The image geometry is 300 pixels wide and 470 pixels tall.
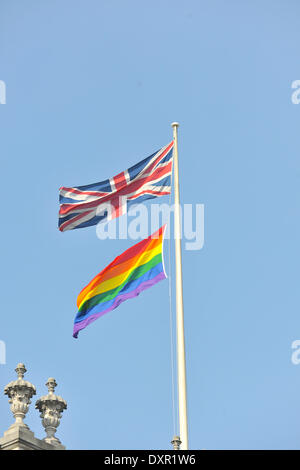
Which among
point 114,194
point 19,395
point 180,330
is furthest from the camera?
point 114,194

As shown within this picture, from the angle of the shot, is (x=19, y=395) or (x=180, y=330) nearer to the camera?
(x=180, y=330)

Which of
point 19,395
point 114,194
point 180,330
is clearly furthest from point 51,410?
point 114,194

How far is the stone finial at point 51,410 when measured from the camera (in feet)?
152

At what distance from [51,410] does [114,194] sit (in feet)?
24.2

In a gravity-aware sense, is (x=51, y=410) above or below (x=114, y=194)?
below

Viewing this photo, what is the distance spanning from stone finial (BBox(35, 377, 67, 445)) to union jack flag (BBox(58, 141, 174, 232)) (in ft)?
18.2

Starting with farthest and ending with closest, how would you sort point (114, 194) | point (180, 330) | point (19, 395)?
point (114, 194), point (19, 395), point (180, 330)

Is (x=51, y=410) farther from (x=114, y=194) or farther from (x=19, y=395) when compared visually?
(x=114, y=194)

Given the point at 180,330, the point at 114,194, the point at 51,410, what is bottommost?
the point at 51,410

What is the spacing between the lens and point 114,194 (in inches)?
1930

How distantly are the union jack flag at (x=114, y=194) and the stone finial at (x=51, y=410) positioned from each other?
5539 mm
